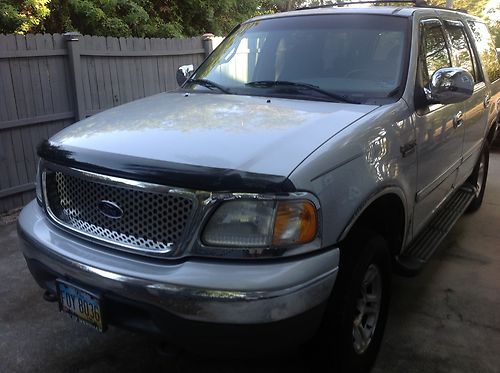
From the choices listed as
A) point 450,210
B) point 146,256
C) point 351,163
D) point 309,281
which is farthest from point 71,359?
point 450,210

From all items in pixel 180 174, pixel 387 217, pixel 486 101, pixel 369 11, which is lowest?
pixel 387 217

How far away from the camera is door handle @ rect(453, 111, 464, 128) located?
3.67 metres

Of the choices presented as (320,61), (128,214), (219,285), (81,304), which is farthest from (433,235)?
(81,304)

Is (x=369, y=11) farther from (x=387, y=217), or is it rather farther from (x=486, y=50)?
(x=486, y=50)

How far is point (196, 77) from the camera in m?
3.79

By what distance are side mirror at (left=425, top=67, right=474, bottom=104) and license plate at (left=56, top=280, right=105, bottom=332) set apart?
221cm

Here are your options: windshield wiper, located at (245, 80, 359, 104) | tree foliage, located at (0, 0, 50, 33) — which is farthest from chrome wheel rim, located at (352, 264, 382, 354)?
tree foliage, located at (0, 0, 50, 33)

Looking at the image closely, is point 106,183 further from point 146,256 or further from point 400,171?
point 400,171

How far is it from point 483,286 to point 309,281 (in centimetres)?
231

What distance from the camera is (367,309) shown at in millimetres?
2740

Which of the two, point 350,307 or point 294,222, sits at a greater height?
point 294,222

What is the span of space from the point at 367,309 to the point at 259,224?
1032mm

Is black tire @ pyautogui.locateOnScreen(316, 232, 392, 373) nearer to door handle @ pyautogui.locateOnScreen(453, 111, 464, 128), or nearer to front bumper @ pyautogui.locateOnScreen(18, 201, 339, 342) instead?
front bumper @ pyautogui.locateOnScreen(18, 201, 339, 342)

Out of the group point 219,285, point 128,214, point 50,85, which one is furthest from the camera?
point 50,85
